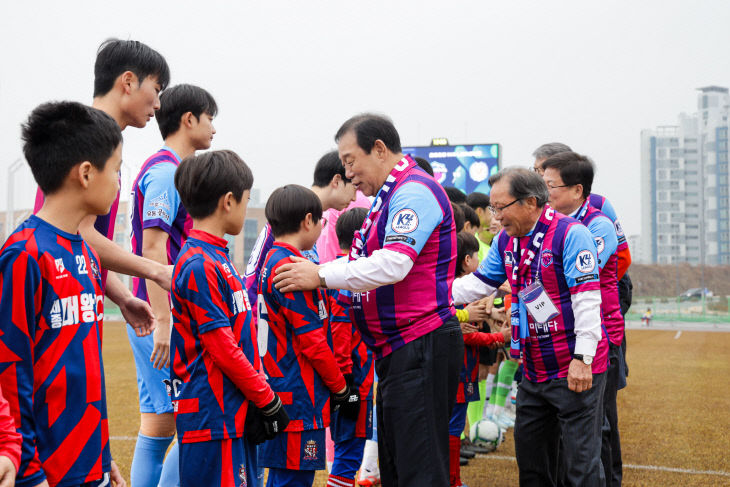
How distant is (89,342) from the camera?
2.08 m

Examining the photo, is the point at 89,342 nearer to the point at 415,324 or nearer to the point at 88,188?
the point at 88,188

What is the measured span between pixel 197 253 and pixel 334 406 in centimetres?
132

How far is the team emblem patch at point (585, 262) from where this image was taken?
3.44 m

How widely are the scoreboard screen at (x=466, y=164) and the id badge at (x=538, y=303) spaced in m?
12.2

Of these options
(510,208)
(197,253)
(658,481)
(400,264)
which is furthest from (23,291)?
(658,481)

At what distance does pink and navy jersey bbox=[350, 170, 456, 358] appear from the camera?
2998mm

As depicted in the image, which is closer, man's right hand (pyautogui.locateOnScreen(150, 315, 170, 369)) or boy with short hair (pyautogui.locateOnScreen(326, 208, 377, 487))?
man's right hand (pyautogui.locateOnScreen(150, 315, 170, 369))

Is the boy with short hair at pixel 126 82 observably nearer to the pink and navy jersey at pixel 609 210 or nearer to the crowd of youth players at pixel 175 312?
the crowd of youth players at pixel 175 312

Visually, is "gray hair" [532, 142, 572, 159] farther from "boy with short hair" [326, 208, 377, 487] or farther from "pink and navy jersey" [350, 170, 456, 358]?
"pink and navy jersey" [350, 170, 456, 358]

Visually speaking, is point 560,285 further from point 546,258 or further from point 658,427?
point 658,427

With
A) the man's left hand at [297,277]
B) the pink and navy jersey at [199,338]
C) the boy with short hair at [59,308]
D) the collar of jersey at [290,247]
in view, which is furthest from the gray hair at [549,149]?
the boy with short hair at [59,308]

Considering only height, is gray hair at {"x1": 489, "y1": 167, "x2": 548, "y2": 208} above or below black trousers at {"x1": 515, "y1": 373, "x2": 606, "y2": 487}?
above

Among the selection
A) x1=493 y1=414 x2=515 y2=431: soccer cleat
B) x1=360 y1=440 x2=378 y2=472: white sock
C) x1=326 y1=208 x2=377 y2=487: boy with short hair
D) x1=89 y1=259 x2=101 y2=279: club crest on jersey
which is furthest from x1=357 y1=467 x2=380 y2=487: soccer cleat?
x1=89 y1=259 x2=101 y2=279: club crest on jersey

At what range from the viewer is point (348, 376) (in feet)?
12.7
